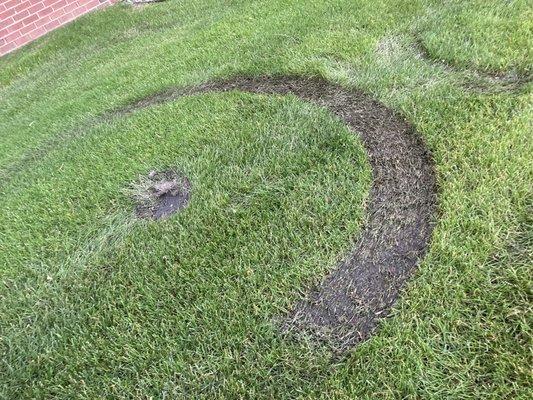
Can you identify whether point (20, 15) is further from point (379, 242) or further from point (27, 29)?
point (379, 242)

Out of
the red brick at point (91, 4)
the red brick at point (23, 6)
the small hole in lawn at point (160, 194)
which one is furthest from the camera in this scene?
the red brick at point (91, 4)

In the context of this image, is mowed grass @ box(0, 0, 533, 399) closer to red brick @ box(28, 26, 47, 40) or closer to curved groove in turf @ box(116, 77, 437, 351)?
curved groove in turf @ box(116, 77, 437, 351)

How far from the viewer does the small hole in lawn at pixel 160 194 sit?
3.06 metres

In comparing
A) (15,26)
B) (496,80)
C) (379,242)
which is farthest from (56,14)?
(379,242)

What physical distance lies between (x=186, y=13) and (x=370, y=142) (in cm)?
441

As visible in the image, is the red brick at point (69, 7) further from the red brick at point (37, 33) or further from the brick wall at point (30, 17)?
the red brick at point (37, 33)

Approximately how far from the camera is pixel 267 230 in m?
2.64

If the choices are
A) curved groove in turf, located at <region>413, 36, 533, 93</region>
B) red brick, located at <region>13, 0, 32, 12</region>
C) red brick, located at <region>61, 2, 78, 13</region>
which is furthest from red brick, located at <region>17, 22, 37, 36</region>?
curved groove in turf, located at <region>413, 36, 533, 93</region>

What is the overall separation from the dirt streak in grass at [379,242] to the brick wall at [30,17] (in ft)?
20.3

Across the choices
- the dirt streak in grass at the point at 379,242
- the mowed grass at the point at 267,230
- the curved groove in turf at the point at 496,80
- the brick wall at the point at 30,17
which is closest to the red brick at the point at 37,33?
the brick wall at the point at 30,17

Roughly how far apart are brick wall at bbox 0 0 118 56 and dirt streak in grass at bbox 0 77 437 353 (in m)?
6.19

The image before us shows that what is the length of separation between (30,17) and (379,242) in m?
7.20

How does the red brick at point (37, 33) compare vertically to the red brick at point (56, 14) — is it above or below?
below

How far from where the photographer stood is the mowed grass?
1995 millimetres
